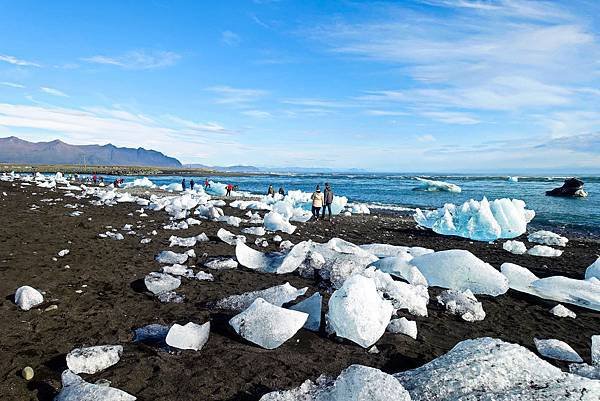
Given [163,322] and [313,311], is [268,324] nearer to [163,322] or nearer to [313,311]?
[313,311]

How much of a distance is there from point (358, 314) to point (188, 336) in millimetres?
1831

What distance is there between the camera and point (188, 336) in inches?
164

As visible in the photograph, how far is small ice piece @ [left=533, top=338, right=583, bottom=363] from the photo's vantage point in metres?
4.32

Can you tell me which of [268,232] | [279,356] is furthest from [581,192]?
[279,356]

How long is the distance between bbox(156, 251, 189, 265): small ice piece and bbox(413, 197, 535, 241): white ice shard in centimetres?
1019

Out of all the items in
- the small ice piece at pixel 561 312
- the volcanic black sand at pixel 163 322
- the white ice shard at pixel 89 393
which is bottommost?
the small ice piece at pixel 561 312

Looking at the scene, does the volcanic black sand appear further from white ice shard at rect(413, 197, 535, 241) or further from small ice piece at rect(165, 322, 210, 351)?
white ice shard at rect(413, 197, 535, 241)

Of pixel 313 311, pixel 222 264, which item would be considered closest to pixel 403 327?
pixel 313 311

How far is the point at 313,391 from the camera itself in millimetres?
3430

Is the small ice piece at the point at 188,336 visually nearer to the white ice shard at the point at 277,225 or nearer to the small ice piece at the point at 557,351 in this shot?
the small ice piece at the point at 557,351

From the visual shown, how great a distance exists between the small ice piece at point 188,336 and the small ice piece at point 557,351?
3770 mm

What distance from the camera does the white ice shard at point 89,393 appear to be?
9.85ft

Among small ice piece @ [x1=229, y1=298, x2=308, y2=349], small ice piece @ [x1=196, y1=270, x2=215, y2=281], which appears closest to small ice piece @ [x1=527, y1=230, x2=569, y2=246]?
small ice piece @ [x1=196, y1=270, x2=215, y2=281]

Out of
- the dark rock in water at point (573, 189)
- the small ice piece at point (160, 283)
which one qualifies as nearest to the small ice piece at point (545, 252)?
the small ice piece at point (160, 283)
